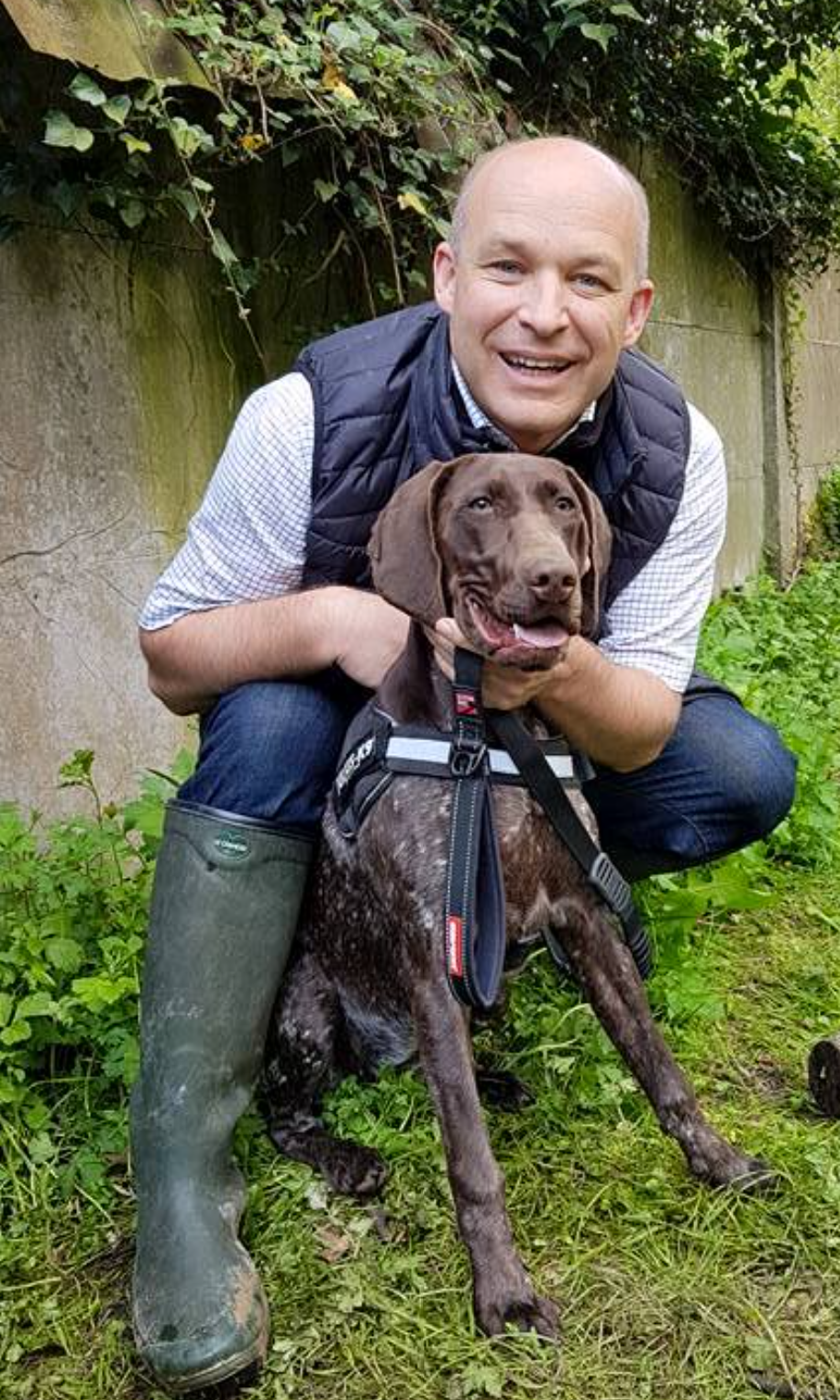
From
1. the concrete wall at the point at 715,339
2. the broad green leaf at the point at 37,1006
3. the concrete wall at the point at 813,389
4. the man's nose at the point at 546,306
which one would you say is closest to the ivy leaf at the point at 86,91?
the man's nose at the point at 546,306

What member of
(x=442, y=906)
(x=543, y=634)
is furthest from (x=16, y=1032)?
(x=543, y=634)

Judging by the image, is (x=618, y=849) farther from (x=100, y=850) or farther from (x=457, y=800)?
(x=100, y=850)

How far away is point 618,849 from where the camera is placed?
2721 millimetres

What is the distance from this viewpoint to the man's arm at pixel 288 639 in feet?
7.23

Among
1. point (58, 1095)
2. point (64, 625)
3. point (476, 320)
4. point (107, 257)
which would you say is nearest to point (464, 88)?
point (107, 257)

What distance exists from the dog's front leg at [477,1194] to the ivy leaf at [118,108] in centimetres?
228

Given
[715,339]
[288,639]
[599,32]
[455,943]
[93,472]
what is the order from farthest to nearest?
[715,339] < [599,32] < [93,472] < [288,639] < [455,943]

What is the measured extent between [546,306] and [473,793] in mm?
779

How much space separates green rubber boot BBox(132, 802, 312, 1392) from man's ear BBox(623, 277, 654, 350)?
3.41ft

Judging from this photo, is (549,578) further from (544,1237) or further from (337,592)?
(544,1237)

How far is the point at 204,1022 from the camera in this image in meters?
2.14

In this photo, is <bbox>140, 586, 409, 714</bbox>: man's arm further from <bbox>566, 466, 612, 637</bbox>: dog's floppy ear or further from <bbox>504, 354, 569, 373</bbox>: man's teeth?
<bbox>504, 354, 569, 373</bbox>: man's teeth

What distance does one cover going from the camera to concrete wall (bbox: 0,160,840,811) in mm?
3543

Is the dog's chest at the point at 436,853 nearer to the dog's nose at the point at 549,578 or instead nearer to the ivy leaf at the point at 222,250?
the dog's nose at the point at 549,578
